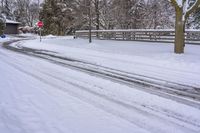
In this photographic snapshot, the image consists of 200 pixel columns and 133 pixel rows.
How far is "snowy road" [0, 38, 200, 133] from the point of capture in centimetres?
571

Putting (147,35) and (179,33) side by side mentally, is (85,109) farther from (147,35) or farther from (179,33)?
(147,35)

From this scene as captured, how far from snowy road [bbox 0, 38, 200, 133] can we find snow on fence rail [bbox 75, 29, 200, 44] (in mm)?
17000

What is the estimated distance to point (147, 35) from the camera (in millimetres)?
29672

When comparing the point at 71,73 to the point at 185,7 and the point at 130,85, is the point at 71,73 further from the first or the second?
the point at 185,7

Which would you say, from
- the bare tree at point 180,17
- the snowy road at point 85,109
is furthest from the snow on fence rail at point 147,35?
the snowy road at point 85,109

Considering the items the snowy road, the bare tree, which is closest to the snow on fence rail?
the bare tree

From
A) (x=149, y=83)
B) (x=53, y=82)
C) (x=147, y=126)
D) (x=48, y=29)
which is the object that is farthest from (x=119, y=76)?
(x=48, y=29)

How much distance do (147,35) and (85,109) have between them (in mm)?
23642

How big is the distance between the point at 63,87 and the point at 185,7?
10796mm

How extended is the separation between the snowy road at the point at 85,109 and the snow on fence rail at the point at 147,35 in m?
17.0

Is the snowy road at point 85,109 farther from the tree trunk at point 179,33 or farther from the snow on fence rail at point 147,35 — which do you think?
the snow on fence rail at point 147,35

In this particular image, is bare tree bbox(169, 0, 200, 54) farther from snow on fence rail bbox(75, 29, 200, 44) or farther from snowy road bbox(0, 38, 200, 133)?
snowy road bbox(0, 38, 200, 133)

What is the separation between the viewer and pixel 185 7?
57.1ft

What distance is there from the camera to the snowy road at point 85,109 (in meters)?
5.71
